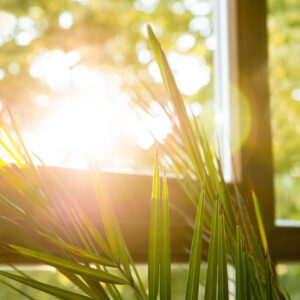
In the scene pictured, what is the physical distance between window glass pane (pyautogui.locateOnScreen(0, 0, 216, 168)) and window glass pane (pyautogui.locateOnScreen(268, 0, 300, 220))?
21.9 inches

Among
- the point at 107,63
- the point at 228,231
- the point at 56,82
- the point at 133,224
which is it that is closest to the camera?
the point at 228,231

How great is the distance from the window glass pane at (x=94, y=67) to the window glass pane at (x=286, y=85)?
1.83ft

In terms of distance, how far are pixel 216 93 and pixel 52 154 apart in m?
0.57

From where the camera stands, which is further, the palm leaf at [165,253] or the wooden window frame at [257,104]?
the wooden window frame at [257,104]

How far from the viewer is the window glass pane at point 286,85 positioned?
7.86ft

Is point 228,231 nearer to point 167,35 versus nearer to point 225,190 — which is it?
point 225,190

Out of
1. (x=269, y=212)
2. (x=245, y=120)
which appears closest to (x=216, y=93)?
(x=245, y=120)

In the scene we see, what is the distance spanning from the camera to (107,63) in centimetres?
190

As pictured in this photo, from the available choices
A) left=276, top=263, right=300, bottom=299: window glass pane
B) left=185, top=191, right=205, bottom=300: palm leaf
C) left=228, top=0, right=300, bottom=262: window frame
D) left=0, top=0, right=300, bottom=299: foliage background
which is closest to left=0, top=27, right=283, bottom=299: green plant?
left=185, top=191, right=205, bottom=300: palm leaf

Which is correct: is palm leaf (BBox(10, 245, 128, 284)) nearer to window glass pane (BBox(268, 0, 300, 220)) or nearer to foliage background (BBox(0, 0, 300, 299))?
foliage background (BBox(0, 0, 300, 299))

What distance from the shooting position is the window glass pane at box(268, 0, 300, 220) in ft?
7.86

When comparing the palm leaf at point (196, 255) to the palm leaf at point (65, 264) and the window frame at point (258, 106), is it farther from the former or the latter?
the window frame at point (258, 106)

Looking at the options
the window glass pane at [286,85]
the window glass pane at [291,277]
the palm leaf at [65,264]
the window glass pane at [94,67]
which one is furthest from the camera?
the window glass pane at [286,85]

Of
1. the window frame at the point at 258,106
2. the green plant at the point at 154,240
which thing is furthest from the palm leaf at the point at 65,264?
the window frame at the point at 258,106
